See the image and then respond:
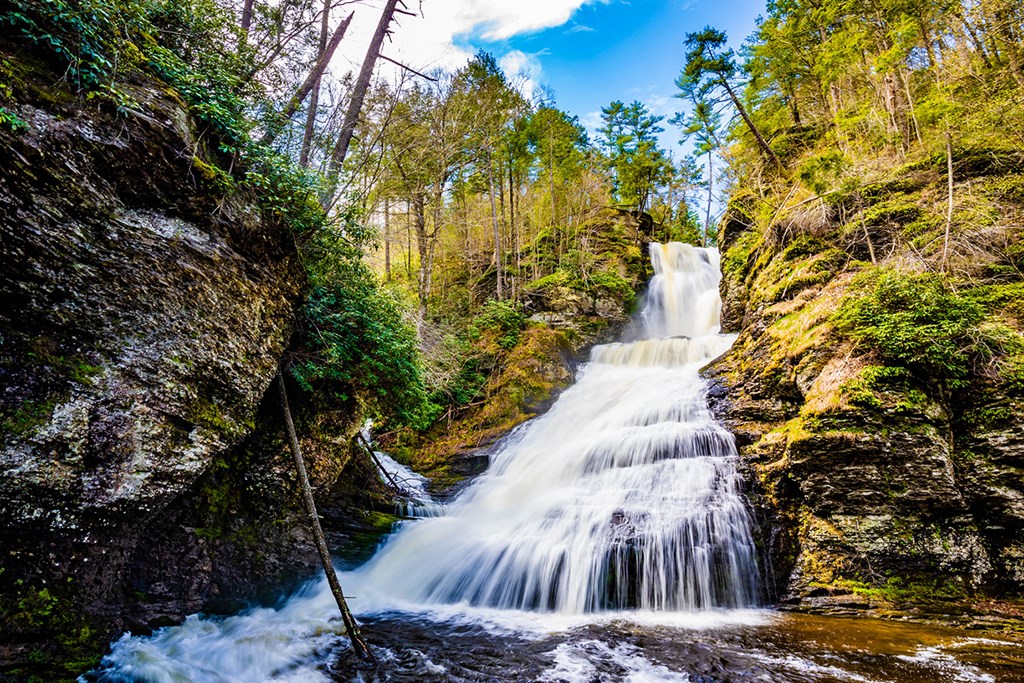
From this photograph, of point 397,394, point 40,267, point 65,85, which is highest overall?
point 65,85

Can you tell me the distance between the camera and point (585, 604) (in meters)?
6.39

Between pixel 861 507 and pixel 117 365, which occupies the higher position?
pixel 117 365

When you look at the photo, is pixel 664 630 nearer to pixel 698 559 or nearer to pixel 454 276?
pixel 698 559

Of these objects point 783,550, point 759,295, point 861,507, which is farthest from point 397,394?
point 759,295

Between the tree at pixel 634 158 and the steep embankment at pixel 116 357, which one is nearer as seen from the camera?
the steep embankment at pixel 116 357

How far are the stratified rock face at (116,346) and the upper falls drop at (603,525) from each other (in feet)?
12.8

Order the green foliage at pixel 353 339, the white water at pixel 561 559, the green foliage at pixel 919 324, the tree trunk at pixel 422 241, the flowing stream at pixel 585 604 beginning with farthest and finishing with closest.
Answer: the tree trunk at pixel 422 241
the green foliage at pixel 353 339
the green foliage at pixel 919 324
the white water at pixel 561 559
the flowing stream at pixel 585 604

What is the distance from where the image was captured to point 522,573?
706 cm

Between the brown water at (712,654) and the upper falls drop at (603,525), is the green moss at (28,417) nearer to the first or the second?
the brown water at (712,654)

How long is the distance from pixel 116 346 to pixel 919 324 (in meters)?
10.3

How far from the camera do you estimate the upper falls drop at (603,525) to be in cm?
648

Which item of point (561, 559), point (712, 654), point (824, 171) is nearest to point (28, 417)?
point (561, 559)

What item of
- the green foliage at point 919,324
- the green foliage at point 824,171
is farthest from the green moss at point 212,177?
the green foliage at point 824,171

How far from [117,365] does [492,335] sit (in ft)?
40.4
